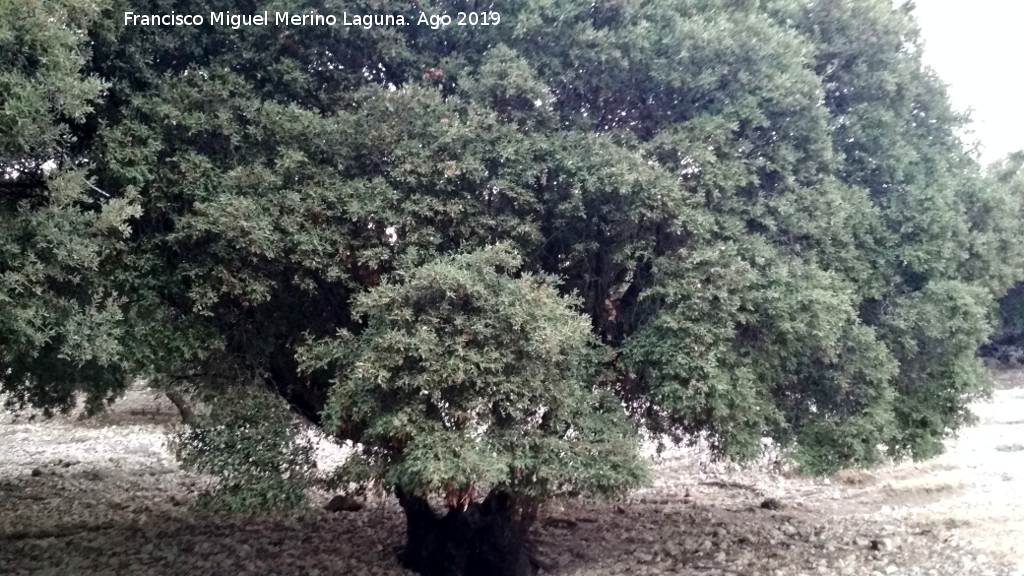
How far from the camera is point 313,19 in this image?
6.66m

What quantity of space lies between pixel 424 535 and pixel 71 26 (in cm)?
515

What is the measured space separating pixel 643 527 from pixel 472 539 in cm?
275

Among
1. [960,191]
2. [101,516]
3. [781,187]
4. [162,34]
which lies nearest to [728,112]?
[781,187]

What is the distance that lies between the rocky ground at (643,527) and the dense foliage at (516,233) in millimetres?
1646

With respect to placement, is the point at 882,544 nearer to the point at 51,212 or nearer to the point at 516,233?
the point at 516,233

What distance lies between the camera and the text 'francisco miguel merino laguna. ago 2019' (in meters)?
6.35

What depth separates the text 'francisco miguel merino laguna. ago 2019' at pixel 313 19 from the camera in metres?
6.35

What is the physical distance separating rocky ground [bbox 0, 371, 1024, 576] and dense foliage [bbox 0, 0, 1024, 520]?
165 centimetres

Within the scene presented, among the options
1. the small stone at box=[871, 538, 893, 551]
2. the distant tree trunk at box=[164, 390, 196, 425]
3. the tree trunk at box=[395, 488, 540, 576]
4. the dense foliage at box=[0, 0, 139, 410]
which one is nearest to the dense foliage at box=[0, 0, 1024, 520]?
the dense foliage at box=[0, 0, 139, 410]

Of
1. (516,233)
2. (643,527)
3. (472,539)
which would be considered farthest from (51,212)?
(643,527)

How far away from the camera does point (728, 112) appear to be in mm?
6949

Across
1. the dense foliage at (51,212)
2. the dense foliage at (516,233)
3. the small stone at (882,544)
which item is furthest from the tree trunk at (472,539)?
the small stone at (882,544)

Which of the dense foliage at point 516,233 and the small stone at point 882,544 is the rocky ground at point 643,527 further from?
the dense foliage at point 516,233

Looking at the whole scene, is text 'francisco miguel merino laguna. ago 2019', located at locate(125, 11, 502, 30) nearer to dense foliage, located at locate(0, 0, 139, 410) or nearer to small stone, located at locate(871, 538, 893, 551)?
dense foliage, located at locate(0, 0, 139, 410)
